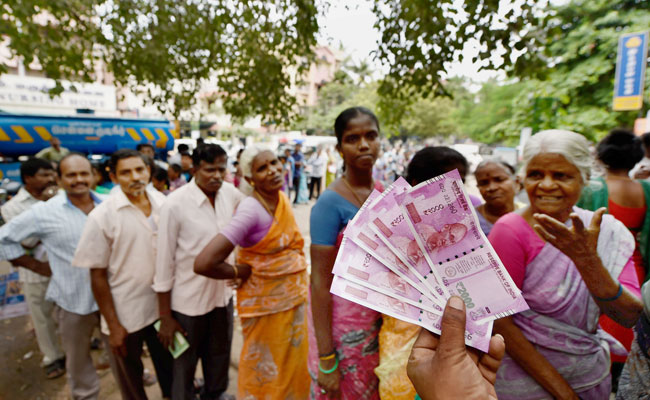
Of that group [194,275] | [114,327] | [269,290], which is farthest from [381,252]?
[114,327]

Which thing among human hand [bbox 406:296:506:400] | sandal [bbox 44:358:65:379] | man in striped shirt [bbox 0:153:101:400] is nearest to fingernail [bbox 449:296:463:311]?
human hand [bbox 406:296:506:400]

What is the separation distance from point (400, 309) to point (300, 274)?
61.1 inches

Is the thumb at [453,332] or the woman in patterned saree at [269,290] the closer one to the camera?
the thumb at [453,332]

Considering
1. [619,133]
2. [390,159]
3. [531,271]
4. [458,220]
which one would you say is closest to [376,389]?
[531,271]

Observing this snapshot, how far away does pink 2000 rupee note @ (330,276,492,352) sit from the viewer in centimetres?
84

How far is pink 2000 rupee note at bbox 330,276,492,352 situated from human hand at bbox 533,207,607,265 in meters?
0.43

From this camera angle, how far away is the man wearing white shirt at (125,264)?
215cm

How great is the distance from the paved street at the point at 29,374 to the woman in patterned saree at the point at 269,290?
0.82 m

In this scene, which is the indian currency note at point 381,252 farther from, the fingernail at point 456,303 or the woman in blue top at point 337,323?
the woman in blue top at point 337,323

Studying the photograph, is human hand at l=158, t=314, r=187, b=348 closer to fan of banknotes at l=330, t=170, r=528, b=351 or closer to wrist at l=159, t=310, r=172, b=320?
wrist at l=159, t=310, r=172, b=320

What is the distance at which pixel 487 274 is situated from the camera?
862 mm

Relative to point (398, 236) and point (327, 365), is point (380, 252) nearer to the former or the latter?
point (398, 236)

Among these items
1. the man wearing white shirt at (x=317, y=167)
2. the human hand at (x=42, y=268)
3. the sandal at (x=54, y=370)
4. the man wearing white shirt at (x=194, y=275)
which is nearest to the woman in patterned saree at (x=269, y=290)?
the man wearing white shirt at (x=194, y=275)

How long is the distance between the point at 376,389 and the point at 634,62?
39.9 ft
